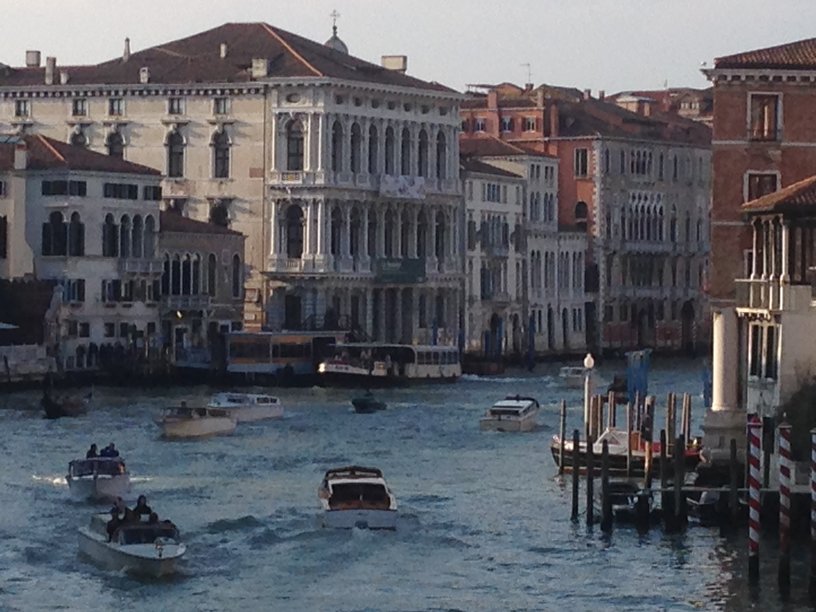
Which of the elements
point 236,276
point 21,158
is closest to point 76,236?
point 21,158

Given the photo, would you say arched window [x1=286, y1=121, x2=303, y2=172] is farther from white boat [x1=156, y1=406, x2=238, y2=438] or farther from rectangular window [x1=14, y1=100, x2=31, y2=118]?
white boat [x1=156, y1=406, x2=238, y2=438]

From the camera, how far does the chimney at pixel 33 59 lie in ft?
265

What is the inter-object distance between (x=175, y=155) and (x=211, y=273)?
5.55 meters

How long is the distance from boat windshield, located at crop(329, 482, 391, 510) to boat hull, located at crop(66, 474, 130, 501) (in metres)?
3.32

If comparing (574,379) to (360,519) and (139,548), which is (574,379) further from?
(139,548)

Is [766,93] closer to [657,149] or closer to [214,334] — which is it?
[214,334]

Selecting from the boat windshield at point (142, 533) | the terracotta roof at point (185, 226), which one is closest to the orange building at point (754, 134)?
the boat windshield at point (142, 533)

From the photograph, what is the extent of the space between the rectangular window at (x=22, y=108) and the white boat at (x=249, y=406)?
23016 mm

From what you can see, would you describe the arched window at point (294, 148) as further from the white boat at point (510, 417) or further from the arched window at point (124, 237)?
the white boat at point (510, 417)

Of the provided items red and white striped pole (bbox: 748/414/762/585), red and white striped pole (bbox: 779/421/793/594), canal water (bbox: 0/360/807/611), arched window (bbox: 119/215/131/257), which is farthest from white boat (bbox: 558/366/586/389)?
red and white striped pole (bbox: 779/421/793/594)

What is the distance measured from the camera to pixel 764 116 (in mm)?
40812

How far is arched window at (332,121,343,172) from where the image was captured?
245 feet

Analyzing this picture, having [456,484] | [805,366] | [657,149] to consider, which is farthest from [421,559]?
[657,149]

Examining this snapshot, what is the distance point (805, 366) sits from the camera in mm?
35562
